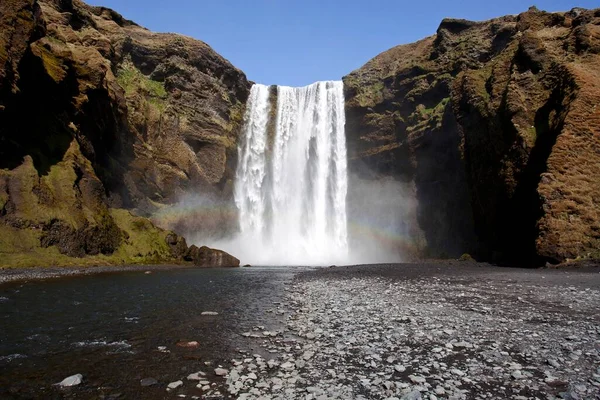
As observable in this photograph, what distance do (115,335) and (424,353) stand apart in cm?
777

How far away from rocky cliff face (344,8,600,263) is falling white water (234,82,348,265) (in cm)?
362

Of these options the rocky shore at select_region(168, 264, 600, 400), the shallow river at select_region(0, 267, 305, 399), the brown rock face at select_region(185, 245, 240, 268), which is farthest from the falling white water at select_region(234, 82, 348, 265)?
the rocky shore at select_region(168, 264, 600, 400)

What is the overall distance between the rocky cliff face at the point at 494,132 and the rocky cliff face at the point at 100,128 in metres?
25.3

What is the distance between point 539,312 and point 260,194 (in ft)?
179

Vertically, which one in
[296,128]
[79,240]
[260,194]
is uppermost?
[296,128]

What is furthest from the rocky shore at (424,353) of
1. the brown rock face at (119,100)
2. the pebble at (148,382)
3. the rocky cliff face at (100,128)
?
the brown rock face at (119,100)

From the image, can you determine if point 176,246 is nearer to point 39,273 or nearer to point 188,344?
point 39,273

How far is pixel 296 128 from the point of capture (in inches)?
2601

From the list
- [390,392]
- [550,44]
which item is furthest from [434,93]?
[390,392]

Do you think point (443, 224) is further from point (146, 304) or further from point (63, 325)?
point (63, 325)

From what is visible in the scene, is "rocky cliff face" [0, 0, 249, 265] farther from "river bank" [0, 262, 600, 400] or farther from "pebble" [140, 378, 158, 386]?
"pebble" [140, 378, 158, 386]

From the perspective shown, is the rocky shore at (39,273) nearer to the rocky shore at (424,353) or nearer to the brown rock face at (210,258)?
the brown rock face at (210,258)

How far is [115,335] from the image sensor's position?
33.1 feet

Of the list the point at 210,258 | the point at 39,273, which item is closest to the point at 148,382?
the point at 39,273
